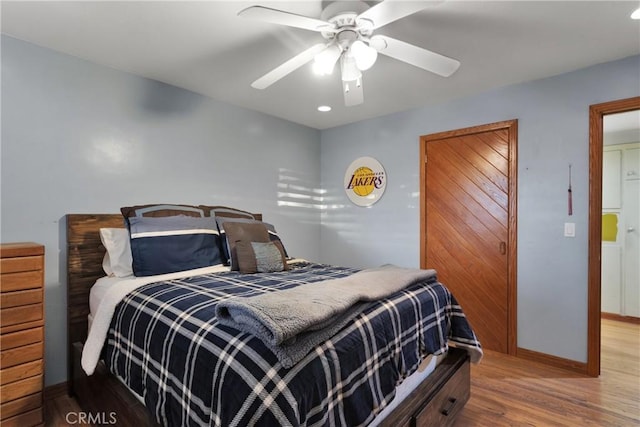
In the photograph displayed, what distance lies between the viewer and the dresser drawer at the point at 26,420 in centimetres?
170

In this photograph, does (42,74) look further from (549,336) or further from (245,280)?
(549,336)

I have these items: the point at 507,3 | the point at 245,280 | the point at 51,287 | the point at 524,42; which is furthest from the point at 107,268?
the point at 524,42

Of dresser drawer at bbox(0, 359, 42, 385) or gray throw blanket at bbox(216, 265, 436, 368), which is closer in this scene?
gray throw blanket at bbox(216, 265, 436, 368)

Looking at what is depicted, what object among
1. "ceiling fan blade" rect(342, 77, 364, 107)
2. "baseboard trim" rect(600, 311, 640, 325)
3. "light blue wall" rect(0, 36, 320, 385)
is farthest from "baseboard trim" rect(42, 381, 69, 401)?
"baseboard trim" rect(600, 311, 640, 325)

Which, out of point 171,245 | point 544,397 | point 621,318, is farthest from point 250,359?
point 621,318

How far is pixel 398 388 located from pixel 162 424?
3.34 ft

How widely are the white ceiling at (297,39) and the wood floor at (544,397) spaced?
2326 millimetres

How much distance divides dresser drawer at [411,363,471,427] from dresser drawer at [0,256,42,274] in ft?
6.89

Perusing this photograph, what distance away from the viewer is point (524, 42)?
82.9 inches

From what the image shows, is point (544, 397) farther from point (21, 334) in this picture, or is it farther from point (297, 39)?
point (21, 334)

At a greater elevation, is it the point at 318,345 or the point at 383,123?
the point at 383,123

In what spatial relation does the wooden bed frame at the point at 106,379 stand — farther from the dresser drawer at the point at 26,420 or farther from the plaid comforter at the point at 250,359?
the dresser drawer at the point at 26,420

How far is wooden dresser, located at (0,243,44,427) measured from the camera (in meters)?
1.68

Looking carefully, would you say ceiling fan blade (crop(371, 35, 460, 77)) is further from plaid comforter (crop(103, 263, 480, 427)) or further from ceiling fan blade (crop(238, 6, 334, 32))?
plaid comforter (crop(103, 263, 480, 427))
